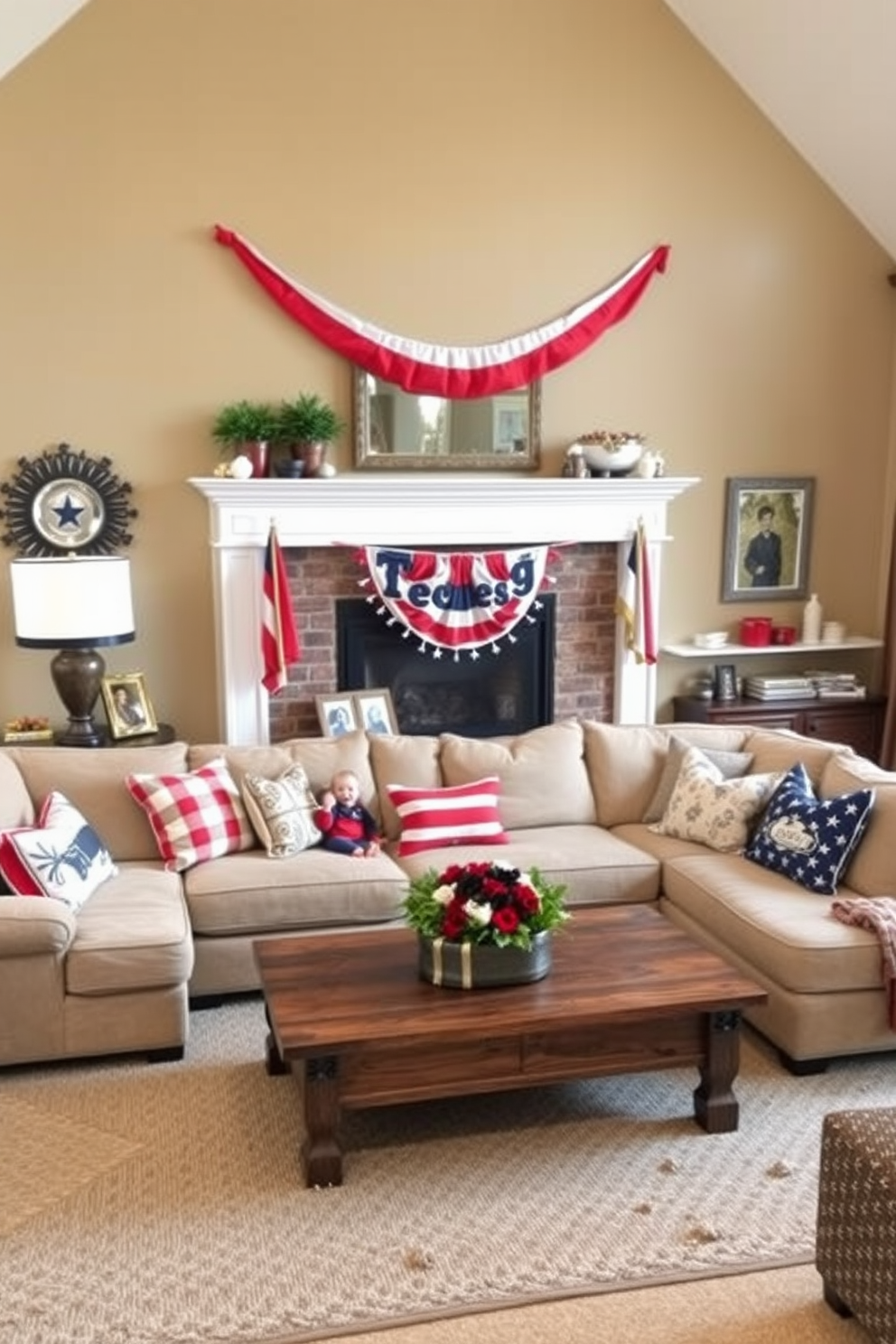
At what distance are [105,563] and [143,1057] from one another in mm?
2064

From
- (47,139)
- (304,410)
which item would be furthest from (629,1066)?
(47,139)

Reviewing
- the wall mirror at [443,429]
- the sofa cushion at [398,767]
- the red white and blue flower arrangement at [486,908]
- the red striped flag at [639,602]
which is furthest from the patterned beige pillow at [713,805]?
the wall mirror at [443,429]

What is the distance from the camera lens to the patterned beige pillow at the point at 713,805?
4039mm

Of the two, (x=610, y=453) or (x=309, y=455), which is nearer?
(x=309, y=455)

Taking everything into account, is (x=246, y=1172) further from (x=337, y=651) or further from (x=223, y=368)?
(x=223, y=368)

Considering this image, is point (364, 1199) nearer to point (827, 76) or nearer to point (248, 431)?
point (248, 431)

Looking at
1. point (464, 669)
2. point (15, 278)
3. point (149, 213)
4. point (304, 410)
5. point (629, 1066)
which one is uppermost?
point (149, 213)

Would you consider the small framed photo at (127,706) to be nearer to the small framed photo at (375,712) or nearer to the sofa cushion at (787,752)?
the small framed photo at (375,712)

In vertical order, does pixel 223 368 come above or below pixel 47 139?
below

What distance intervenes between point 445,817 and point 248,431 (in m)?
2.16

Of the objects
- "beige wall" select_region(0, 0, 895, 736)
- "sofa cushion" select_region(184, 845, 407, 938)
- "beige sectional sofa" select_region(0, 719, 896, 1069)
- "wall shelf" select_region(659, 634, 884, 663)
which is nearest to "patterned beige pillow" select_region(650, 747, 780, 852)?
"beige sectional sofa" select_region(0, 719, 896, 1069)

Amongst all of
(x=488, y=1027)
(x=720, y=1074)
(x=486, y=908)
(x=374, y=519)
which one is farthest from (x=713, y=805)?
(x=374, y=519)

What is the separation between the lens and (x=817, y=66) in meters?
5.26

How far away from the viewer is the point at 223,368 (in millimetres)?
5258
